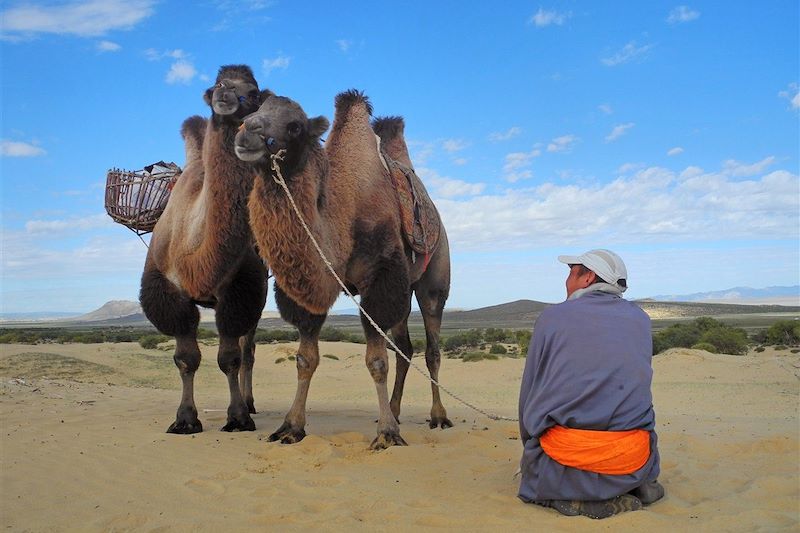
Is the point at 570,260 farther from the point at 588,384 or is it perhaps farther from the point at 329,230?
the point at 329,230

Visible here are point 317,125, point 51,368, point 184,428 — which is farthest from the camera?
point 51,368

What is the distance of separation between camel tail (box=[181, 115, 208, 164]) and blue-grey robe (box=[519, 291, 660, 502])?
5.43m

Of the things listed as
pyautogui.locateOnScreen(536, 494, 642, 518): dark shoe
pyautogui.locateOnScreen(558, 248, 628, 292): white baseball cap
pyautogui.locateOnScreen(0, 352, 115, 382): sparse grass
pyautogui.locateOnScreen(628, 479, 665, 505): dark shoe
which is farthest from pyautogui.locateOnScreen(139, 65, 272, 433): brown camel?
pyautogui.locateOnScreen(0, 352, 115, 382): sparse grass

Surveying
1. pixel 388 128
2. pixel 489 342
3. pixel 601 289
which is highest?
pixel 388 128

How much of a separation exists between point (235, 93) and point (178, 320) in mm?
2526

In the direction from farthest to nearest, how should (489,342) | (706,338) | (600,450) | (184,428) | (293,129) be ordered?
1. (489,342)
2. (706,338)
3. (184,428)
4. (293,129)
5. (600,450)

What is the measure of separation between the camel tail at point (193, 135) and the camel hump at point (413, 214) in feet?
7.60

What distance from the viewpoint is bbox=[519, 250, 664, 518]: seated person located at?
393 cm

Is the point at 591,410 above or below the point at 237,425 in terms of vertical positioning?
above

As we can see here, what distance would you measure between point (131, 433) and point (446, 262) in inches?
177

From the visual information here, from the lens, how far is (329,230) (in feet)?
20.4

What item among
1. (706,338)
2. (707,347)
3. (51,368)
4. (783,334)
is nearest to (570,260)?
(51,368)

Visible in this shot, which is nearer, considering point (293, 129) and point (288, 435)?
point (293, 129)

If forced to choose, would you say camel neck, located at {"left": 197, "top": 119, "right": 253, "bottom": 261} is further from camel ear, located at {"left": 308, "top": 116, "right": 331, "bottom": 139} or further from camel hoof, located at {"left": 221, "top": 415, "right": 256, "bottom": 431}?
camel hoof, located at {"left": 221, "top": 415, "right": 256, "bottom": 431}
